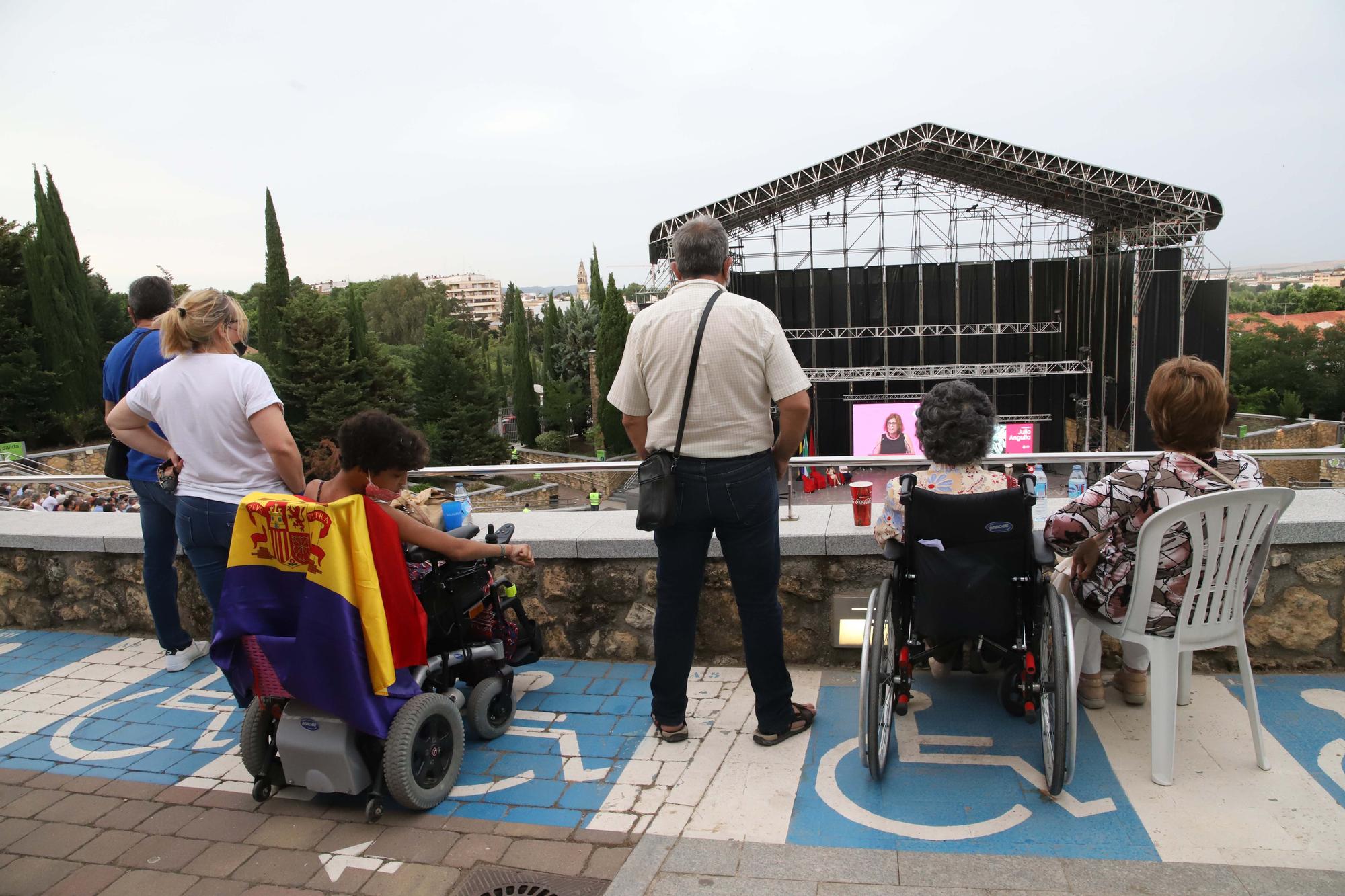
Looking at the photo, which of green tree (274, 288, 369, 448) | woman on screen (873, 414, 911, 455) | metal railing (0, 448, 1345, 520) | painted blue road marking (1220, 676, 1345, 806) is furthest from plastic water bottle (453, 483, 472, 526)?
green tree (274, 288, 369, 448)

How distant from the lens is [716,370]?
239 centimetres

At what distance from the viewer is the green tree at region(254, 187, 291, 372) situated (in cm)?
3180

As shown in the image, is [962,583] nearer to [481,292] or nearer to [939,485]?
[939,485]

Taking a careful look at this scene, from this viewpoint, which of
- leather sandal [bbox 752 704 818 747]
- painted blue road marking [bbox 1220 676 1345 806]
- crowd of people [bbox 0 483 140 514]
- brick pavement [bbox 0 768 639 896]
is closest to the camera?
brick pavement [bbox 0 768 639 896]

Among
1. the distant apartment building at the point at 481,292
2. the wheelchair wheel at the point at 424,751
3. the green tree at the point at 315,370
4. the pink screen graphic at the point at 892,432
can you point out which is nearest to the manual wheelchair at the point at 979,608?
the wheelchair wheel at the point at 424,751

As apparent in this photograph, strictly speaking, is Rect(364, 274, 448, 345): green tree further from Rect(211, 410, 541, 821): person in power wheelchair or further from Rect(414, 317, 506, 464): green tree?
Rect(211, 410, 541, 821): person in power wheelchair

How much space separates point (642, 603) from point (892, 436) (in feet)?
64.4

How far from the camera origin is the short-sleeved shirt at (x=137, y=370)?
309 cm

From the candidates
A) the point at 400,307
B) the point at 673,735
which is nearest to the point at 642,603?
the point at 673,735

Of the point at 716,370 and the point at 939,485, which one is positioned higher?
the point at 716,370

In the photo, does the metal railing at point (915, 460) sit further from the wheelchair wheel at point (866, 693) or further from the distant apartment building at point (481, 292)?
the distant apartment building at point (481, 292)

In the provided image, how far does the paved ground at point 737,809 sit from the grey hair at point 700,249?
1431 millimetres

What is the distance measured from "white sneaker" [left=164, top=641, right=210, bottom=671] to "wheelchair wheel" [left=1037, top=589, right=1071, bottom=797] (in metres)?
3.12

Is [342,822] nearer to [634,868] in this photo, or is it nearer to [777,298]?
[634,868]
